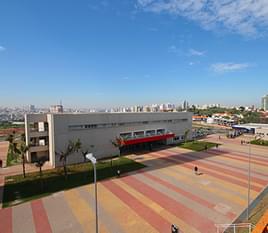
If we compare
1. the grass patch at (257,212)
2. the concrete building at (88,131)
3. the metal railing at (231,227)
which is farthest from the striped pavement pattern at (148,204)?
the concrete building at (88,131)

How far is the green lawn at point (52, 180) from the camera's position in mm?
17222

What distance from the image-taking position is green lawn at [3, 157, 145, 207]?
17.2 m

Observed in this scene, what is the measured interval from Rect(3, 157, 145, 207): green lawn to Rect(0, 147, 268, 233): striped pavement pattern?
4.62ft

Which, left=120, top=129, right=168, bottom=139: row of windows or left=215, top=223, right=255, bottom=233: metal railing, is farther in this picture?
left=120, top=129, right=168, bottom=139: row of windows

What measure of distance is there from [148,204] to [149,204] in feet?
0.27

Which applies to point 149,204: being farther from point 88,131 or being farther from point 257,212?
point 88,131

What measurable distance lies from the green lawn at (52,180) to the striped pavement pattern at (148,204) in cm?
141

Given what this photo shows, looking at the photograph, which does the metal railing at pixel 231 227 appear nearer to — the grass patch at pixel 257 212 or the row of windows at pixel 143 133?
the grass patch at pixel 257 212

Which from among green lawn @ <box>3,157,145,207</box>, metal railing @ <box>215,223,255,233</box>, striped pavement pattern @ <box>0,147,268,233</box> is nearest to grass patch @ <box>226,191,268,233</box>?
metal railing @ <box>215,223,255,233</box>

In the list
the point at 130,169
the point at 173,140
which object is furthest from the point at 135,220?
the point at 173,140

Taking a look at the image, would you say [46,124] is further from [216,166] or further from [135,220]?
[216,166]

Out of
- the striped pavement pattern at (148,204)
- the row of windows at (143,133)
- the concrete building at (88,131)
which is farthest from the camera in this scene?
the row of windows at (143,133)

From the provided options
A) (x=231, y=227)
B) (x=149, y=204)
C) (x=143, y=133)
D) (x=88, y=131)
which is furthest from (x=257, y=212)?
(x=143, y=133)

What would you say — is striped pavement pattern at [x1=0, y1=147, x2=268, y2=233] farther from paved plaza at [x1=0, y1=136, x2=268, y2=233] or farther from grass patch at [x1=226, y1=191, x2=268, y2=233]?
A: grass patch at [x1=226, y1=191, x2=268, y2=233]
